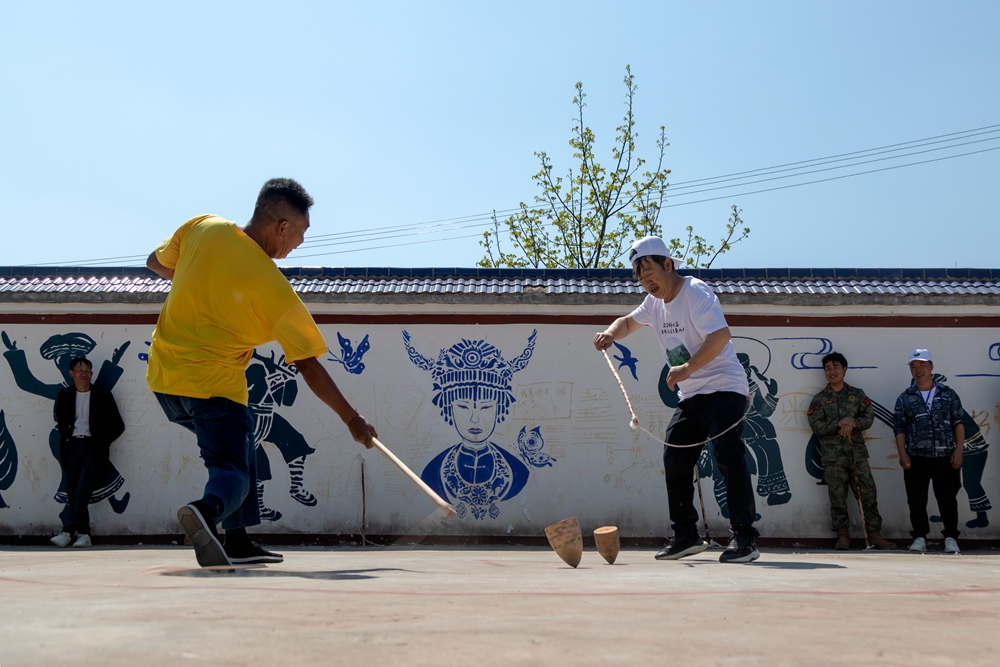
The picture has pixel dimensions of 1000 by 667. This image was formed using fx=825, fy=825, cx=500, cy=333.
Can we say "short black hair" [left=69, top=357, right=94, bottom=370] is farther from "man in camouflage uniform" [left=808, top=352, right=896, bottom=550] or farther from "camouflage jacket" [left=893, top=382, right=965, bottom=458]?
"camouflage jacket" [left=893, top=382, right=965, bottom=458]

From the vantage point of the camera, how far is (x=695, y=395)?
4.75 meters

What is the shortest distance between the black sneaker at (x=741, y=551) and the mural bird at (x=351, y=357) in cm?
463

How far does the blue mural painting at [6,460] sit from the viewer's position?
8.16 metres

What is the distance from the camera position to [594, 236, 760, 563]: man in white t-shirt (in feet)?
14.8

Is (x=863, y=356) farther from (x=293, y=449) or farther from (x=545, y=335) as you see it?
(x=293, y=449)

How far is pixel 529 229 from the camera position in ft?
82.4

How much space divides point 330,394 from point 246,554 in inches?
39.2

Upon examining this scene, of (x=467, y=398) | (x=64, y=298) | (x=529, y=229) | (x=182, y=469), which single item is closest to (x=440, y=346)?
(x=467, y=398)

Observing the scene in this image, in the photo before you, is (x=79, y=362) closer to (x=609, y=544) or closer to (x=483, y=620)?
(x=609, y=544)

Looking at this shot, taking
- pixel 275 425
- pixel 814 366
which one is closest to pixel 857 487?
pixel 814 366

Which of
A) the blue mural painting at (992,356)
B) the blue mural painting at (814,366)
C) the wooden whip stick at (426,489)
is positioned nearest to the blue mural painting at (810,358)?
the blue mural painting at (814,366)

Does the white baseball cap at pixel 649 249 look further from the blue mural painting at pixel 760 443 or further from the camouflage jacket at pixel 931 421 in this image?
the camouflage jacket at pixel 931 421

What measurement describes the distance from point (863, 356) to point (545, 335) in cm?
320

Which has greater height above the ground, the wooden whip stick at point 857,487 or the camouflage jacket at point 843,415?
the camouflage jacket at point 843,415
